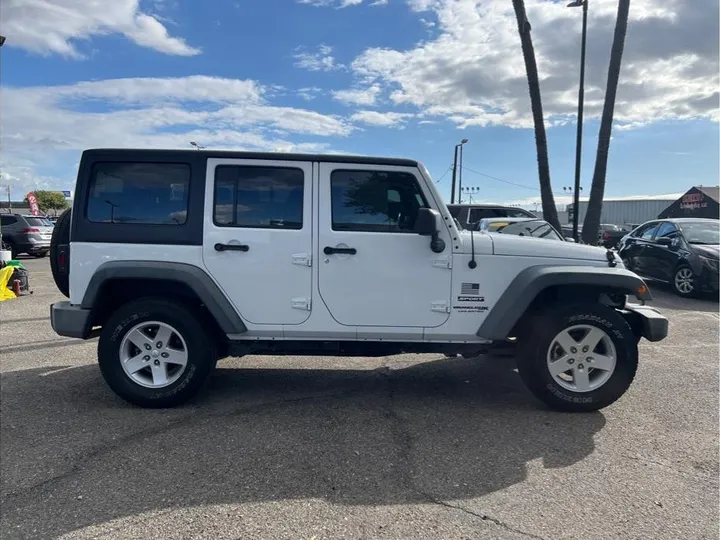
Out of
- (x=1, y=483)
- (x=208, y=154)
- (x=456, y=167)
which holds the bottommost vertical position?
(x=1, y=483)

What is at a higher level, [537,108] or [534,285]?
[537,108]

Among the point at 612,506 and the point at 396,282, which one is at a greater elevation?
the point at 396,282

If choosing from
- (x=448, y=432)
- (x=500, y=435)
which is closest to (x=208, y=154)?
(x=448, y=432)

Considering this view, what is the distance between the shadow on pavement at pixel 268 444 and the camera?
2871 mm

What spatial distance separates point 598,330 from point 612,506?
1.55 metres

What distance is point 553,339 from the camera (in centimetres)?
402

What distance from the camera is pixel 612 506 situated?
9.22ft

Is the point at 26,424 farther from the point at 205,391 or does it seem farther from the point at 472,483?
the point at 472,483

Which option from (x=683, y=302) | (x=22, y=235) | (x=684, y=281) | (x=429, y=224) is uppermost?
(x=429, y=224)

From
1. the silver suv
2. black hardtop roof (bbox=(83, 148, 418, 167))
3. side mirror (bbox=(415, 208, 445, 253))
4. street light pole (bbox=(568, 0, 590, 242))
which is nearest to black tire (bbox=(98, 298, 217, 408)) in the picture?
black hardtop roof (bbox=(83, 148, 418, 167))

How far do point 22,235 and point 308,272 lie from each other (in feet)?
55.9

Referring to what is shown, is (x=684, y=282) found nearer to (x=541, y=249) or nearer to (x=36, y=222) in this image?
(x=541, y=249)

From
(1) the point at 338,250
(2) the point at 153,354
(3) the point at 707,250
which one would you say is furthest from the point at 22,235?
(3) the point at 707,250

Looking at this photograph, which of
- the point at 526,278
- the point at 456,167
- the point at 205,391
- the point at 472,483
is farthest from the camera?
the point at 456,167
